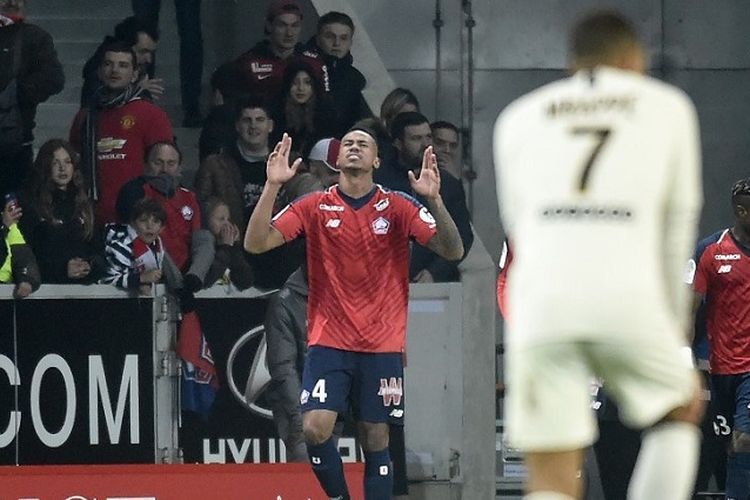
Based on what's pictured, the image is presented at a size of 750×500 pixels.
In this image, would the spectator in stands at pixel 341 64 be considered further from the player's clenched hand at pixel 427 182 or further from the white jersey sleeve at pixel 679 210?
the white jersey sleeve at pixel 679 210

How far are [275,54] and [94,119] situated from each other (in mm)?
1397

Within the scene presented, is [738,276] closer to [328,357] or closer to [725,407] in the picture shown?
[725,407]

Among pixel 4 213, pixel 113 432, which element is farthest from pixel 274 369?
pixel 4 213

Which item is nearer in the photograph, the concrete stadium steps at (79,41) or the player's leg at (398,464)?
the player's leg at (398,464)

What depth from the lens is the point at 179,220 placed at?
1332 centimetres

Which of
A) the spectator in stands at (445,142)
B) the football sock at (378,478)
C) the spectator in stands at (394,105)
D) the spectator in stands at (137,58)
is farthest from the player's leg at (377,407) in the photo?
the spectator in stands at (137,58)

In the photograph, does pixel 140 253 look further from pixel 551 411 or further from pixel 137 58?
pixel 551 411

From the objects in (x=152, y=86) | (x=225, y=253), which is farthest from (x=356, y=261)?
(x=152, y=86)

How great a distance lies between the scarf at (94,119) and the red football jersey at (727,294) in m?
3.78

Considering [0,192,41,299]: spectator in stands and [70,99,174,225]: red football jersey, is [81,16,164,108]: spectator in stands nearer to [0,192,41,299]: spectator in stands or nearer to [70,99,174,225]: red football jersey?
[70,99,174,225]: red football jersey

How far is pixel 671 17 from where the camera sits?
56.5 feet

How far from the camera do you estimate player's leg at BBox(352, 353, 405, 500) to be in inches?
440

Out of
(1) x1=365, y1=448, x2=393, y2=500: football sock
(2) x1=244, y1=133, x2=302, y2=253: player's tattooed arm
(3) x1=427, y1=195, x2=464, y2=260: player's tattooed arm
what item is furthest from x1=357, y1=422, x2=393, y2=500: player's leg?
(2) x1=244, y1=133, x2=302, y2=253: player's tattooed arm

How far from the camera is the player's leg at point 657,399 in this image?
6207 millimetres
